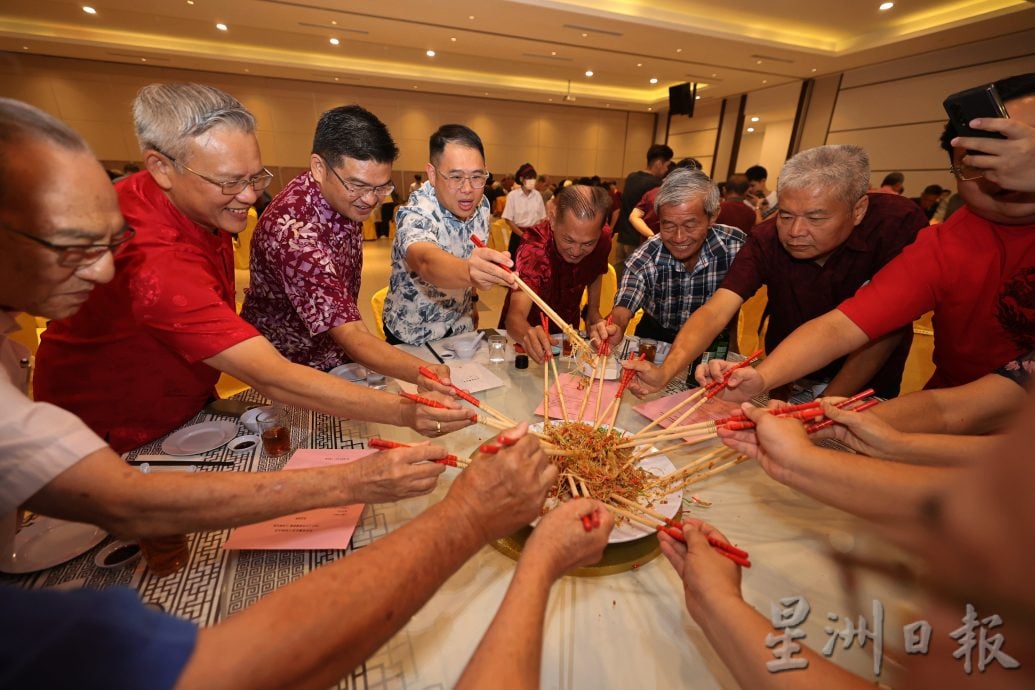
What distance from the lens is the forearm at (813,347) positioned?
160cm

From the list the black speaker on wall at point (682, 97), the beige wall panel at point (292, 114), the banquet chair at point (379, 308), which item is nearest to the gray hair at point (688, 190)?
the banquet chair at point (379, 308)

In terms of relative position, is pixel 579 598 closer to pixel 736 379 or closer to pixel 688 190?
pixel 736 379

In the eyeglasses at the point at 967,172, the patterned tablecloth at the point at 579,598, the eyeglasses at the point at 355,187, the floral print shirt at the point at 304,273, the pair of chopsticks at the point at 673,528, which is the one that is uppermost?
the eyeglasses at the point at 967,172

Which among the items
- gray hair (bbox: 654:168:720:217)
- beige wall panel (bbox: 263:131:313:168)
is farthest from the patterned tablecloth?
beige wall panel (bbox: 263:131:313:168)

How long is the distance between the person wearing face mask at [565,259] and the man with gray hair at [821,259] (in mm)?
739

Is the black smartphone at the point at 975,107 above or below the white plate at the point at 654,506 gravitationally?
above

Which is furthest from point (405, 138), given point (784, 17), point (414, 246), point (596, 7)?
point (414, 246)

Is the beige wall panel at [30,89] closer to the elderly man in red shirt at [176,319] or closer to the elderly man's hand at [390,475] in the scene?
the elderly man in red shirt at [176,319]

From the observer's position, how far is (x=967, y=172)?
4.81ft

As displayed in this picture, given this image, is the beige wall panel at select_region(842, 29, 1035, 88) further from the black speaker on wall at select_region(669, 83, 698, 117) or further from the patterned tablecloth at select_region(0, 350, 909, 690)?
the patterned tablecloth at select_region(0, 350, 909, 690)

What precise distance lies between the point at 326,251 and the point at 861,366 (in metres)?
2.27

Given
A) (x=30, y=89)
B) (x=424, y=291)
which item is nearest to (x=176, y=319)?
(x=424, y=291)

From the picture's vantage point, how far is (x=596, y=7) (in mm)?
6625

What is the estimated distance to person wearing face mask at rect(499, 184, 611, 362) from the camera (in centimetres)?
237
